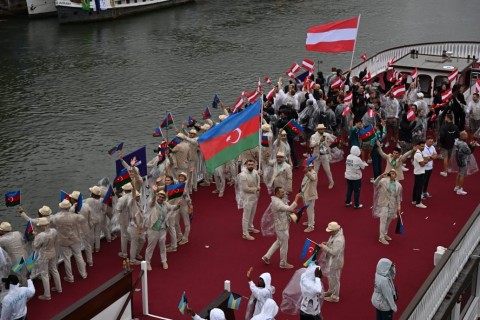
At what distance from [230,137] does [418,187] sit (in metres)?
4.87

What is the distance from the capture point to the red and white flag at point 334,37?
949 inches

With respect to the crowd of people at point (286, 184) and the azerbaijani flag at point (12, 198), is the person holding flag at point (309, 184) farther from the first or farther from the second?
the azerbaijani flag at point (12, 198)

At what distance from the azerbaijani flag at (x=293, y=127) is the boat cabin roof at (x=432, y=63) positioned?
23.9 feet

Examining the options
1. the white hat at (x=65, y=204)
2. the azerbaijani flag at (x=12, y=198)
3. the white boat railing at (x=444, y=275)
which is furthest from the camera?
the azerbaijani flag at (x=12, y=198)

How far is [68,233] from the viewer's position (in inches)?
558

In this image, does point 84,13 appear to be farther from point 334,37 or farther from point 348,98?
point 348,98

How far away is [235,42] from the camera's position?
4812 cm

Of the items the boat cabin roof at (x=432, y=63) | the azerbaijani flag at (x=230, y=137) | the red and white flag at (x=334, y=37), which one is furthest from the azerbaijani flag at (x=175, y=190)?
the boat cabin roof at (x=432, y=63)

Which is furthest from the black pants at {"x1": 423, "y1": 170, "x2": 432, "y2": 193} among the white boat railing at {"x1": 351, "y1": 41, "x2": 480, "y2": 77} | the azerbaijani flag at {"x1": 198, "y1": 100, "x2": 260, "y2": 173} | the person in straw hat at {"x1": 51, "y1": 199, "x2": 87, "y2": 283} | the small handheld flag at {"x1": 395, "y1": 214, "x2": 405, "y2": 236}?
the white boat railing at {"x1": 351, "y1": 41, "x2": 480, "y2": 77}

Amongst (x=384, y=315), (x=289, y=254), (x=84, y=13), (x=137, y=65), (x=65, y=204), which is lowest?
(x=137, y=65)

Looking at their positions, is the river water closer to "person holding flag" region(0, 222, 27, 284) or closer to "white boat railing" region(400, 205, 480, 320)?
"person holding flag" region(0, 222, 27, 284)

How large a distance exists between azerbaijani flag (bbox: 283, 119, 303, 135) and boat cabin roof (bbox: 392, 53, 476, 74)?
729 centimetres

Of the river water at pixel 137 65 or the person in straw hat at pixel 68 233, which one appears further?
the river water at pixel 137 65

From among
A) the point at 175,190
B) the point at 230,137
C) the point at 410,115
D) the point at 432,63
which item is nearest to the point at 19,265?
the point at 175,190
